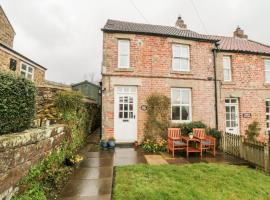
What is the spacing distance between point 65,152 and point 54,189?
1886 mm

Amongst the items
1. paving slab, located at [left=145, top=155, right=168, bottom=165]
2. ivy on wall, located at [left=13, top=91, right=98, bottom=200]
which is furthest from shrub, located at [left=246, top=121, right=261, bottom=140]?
ivy on wall, located at [left=13, top=91, right=98, bottom=200]

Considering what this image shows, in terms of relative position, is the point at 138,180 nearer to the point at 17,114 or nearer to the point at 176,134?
the point at 17,114

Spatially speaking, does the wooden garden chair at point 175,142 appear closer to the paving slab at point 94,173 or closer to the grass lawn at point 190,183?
the grass lawn at point 190,183

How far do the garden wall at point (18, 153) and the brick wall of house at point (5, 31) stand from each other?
16321 mm

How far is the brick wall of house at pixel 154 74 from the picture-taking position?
9.56m

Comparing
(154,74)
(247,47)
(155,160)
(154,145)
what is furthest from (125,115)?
(247,47)

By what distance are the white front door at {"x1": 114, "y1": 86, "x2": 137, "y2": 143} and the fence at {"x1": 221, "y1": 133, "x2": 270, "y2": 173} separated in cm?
472

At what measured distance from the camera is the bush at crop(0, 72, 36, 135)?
326 cm

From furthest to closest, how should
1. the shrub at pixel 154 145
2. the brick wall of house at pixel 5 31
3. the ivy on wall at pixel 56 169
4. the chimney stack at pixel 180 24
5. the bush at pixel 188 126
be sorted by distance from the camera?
1. the brick wall of house at pixel 5 31
2. the chimney stack at pixel 180 24
3. the bush at pixel 188 126
4. the shrub at pixel 154 145
5. the ivy on wall at pixel 56 169

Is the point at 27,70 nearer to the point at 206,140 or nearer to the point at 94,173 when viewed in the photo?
the point at 94,173

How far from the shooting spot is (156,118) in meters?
9.68

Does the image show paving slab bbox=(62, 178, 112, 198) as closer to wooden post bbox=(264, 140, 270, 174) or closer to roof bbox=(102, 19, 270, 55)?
wooden post bbox=(264, 140, 270, 174)

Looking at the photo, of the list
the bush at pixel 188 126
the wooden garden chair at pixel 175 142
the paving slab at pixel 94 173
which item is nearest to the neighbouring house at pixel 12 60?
the paving slab at pixel 94 173

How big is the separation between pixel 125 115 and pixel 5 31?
15849 millimetres
